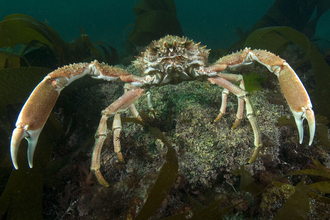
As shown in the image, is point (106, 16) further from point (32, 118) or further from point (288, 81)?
point (288, 81)

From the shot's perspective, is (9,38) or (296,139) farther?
(9,38)

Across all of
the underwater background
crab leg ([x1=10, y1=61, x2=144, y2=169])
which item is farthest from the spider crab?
the underwater background

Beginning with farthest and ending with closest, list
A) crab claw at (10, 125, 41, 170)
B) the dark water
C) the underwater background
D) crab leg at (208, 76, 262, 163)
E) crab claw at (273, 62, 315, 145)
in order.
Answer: the dark water → crab leg at (208, 76, 262, 163) → the underwater background → crab claw at (273, 62, 315, 145) → crab claw at (10, 125, 41, 170)

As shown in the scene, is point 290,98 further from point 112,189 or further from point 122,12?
point 122,12

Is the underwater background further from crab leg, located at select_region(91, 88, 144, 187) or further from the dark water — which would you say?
the dark water

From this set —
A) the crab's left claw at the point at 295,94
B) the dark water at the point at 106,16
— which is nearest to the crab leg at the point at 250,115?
the crab's left claw at the point at 295,94

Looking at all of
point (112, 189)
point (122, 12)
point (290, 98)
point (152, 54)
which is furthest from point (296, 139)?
point (122, 12)

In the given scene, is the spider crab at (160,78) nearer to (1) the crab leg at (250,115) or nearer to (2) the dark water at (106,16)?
(1) the crab leg at (250,115)

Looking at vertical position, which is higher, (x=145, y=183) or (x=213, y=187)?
(x=145, y=183)

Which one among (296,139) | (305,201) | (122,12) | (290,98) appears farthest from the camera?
(122,12)
